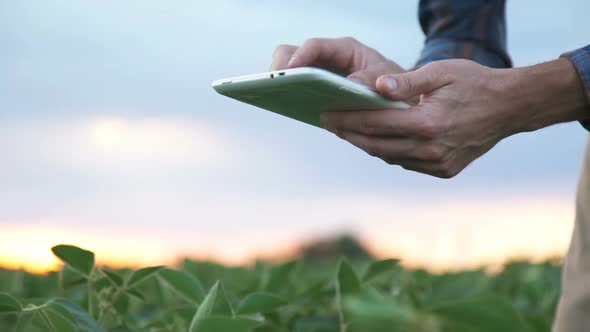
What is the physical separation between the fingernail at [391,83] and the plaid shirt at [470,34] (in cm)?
102

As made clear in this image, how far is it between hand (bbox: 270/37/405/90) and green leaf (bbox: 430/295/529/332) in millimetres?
1332

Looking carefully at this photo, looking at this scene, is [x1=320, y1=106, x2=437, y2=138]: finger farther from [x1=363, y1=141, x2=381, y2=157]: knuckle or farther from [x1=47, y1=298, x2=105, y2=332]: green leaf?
[x1=47, y1=298, x2=105, y2=332]: green leaf

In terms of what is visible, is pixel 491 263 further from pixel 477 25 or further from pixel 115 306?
pixel 115 306

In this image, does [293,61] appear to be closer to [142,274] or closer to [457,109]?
[457,109]

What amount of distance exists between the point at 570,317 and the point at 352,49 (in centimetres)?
93

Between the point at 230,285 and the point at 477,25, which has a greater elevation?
the point at 477,25

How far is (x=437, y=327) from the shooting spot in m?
0.42

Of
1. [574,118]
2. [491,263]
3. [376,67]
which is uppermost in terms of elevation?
[376,67]

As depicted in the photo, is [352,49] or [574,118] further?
[352,49]

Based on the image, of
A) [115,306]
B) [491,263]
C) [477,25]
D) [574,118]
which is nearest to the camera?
[115,306]

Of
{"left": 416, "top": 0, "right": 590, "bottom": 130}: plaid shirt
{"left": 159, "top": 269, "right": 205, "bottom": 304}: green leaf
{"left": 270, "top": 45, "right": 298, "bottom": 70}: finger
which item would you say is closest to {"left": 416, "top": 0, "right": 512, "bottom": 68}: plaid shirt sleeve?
{"left": 416, "top": 0, "right": 590, "bottom": 130}: plaid shirt

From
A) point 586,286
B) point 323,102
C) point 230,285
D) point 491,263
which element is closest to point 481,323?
point 323,102

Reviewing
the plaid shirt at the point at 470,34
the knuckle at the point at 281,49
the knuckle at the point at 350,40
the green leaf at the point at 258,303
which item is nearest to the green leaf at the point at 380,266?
the green leaf at the point at 258,303

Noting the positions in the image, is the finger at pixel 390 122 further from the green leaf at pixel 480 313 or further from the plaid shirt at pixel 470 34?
the green leaf at pixel 480 313
